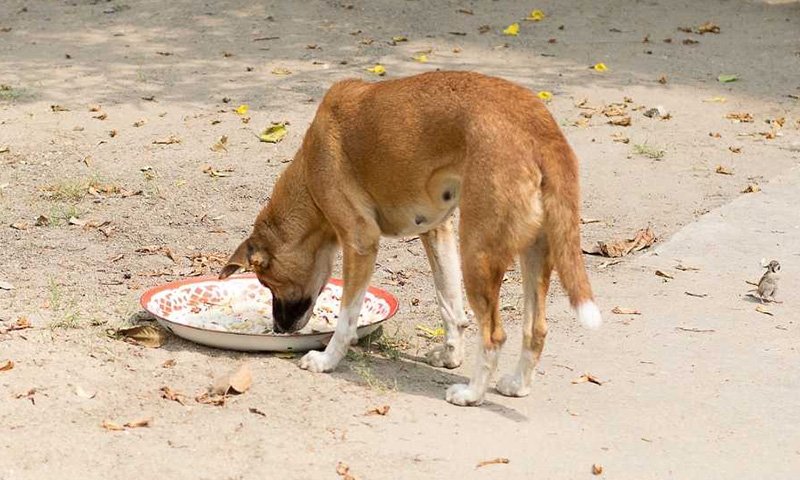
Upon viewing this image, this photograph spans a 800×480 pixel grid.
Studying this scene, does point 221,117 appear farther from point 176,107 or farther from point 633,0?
point 633,0

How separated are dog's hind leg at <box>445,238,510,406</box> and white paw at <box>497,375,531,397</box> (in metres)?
0.19

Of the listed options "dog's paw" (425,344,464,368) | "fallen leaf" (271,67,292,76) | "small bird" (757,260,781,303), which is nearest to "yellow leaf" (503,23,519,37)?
"fallen leaf" (271,67,292,76)

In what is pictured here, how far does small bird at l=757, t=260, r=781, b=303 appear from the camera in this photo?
754 centimetres

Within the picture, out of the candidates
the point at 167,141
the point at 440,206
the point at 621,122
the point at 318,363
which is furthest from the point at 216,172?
the point at 440,206

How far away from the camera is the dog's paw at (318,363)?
248 inches

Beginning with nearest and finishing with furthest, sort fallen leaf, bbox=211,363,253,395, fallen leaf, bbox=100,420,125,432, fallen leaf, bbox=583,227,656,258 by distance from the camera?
fallen leaf, bbox=100,420,125,432, fallen leaf, bbox=211,363,253,395, fallen leaf, bbox=583,227,656,258

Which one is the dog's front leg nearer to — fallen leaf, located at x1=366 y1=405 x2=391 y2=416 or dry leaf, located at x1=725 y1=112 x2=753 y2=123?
fallen leaf, located at x1=366 y1=405 x2=391 y2=416

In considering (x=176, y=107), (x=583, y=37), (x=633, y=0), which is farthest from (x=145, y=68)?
(x=633, y=0)

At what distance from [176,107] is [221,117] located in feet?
1.69

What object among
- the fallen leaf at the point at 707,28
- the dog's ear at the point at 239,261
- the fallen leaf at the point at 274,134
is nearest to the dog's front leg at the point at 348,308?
the dog's ear at the point at 239,261

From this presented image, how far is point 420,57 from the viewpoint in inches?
509

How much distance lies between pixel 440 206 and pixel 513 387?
0.94 m

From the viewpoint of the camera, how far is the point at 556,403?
6.10 m

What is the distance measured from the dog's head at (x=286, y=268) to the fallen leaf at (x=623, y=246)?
8.28ft
